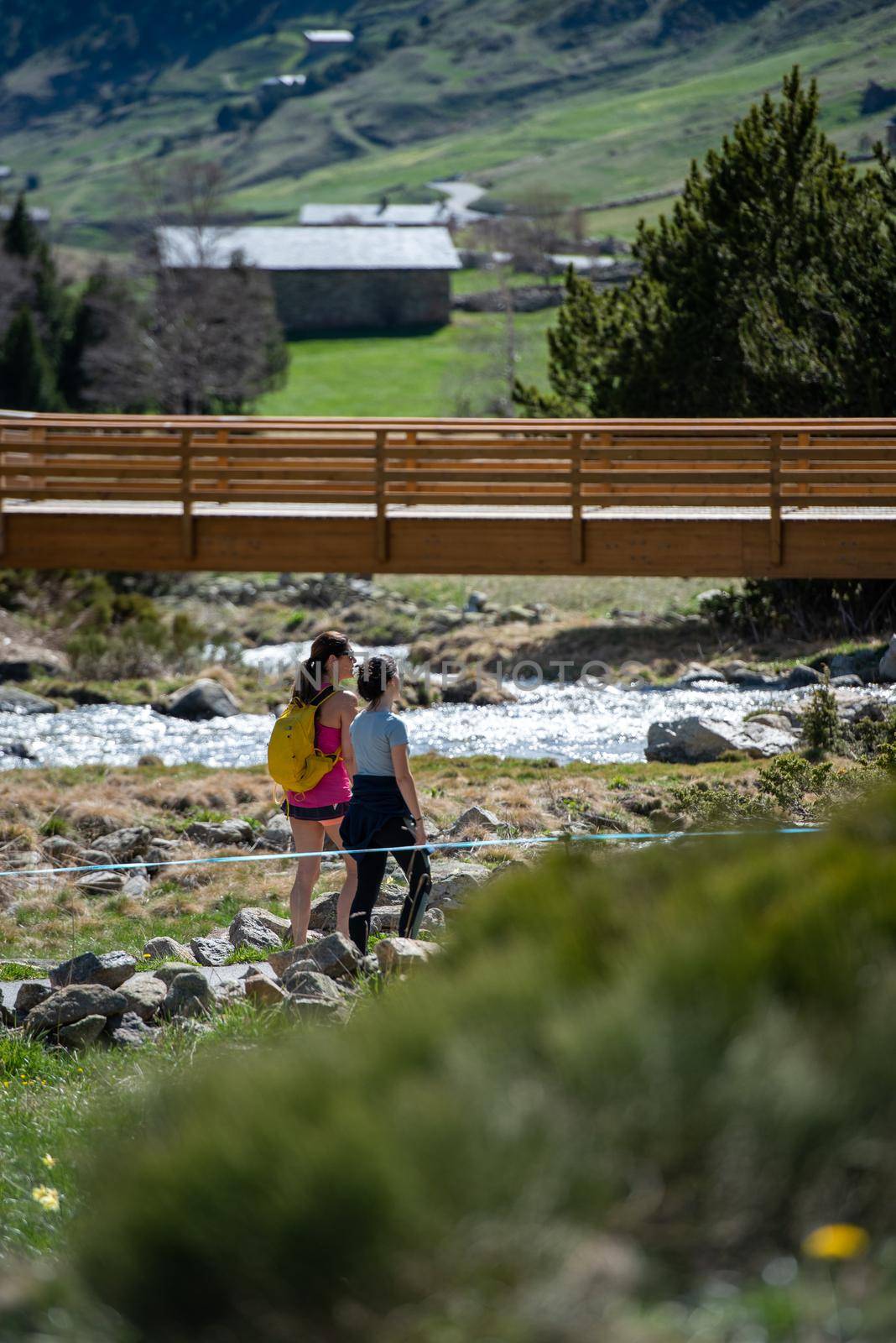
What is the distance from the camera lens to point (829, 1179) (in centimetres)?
256

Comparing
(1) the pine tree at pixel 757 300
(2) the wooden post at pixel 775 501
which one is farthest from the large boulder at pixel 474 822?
(1) the pine tree at pixel 757 300

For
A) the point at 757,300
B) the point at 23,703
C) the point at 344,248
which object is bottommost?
the point at 23,703

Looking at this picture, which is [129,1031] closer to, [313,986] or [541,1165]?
[313,986]

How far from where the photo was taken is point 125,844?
1145 cm

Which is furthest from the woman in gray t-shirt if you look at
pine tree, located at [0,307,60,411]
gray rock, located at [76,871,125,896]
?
pine tree, located at [0,307,60,411]

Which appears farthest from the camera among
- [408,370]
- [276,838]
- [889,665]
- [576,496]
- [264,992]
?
[408,370]

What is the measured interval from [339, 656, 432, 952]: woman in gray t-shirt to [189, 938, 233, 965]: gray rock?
103 centimetres

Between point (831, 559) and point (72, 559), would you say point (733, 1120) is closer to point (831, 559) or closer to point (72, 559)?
point (831, 559)

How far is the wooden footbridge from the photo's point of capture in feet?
47.8

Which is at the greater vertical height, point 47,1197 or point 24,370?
point 24,370

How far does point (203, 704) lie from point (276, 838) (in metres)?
7.44

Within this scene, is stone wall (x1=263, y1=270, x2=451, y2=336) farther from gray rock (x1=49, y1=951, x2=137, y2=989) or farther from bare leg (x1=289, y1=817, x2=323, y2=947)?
gray rock (x1=49, y1=951, x2=137, y2=989)

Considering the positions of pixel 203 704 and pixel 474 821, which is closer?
pixel 474 821

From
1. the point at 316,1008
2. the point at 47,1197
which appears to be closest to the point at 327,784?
the point at 316,1008
